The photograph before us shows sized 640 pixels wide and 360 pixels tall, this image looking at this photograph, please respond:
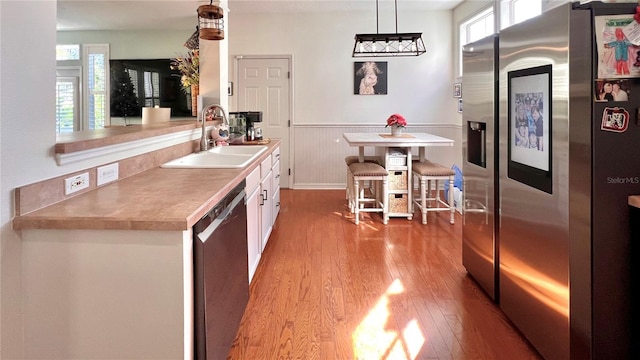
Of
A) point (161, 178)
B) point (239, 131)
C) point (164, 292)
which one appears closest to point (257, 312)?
point (161, 178)

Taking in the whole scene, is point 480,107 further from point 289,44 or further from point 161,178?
point 289,44

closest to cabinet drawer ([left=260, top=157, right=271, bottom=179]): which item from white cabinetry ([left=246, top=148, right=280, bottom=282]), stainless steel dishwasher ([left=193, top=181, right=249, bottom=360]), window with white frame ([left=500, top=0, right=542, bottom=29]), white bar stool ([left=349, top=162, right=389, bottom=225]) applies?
white cabinetry ([left=246, top=148, right=280, bottom=282])

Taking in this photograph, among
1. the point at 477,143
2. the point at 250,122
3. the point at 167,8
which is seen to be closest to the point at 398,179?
the point at 250,122

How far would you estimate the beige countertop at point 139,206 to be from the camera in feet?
4.10

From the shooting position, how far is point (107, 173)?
183cm

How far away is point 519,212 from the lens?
2088mm

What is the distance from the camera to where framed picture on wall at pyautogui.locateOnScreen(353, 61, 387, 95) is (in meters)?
6.36

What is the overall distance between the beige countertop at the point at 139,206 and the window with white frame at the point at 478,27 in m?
4.26

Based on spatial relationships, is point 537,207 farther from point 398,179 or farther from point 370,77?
point 370,77

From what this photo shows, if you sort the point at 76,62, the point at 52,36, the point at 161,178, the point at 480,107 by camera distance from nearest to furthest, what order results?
the point at 52,36, the point at 161,178, the point at 480,107, the point at 76,62

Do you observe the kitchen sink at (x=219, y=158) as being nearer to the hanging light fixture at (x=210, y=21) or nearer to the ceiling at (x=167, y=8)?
the hanging light fixture at (x=210, y=21)

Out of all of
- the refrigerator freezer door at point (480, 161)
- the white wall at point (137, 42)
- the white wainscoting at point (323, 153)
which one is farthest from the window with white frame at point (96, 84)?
the refrigerator freezer door at point (480, 161)

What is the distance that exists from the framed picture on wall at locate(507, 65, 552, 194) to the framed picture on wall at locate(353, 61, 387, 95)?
428 cm

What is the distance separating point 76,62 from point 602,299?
7.91 meters
